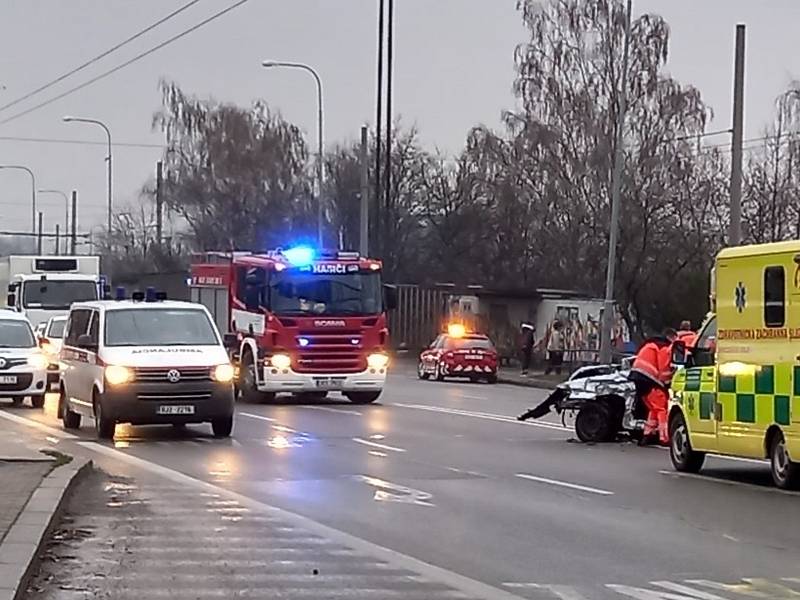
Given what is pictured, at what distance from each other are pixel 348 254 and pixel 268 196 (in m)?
44.6

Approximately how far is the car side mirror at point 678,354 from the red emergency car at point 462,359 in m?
24.5

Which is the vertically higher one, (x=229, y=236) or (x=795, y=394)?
(x=229, y=236)

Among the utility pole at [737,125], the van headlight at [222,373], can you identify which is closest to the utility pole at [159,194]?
the utility pole at [737,125]

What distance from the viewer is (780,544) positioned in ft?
41.4

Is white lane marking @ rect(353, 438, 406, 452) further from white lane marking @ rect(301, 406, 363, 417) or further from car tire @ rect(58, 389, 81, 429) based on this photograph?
white lane marking @ rect(301, 406, 363, 417)

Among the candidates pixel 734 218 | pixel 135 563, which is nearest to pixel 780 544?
pixel 135 563

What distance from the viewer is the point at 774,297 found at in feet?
55.2

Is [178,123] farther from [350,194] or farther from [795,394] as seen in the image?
[795,394]

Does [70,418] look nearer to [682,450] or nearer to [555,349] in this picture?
[682,450]

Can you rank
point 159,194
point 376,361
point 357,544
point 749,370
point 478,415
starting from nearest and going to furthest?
point 357,544
point 749,370
point 478,415
point 376,361
point 159,194

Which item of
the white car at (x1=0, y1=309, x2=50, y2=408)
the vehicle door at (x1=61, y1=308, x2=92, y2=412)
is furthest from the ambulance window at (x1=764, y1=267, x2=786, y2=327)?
the white car at (x1=0, y1=309, x2=50, y2=408)

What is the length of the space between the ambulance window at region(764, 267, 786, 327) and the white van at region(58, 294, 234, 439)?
26.3 ft

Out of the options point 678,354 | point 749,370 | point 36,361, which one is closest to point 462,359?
point 36,361

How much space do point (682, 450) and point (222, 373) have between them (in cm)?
643
